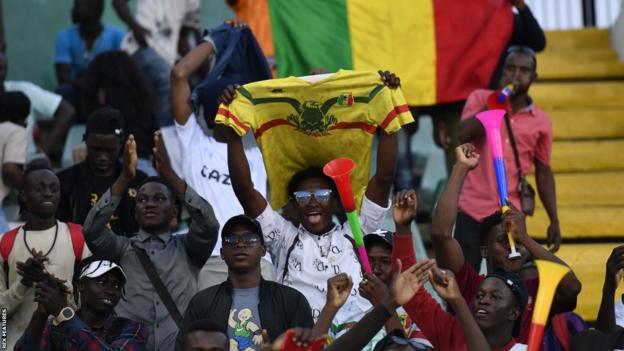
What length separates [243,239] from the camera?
9.20 metres

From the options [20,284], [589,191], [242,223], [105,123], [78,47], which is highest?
[78,47]

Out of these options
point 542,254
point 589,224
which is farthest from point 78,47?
point 542,254

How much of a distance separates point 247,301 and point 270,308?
151 mm

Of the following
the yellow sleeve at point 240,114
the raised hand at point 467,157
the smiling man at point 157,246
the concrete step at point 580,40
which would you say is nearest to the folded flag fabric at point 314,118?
the yellow sleeve at point 240,114

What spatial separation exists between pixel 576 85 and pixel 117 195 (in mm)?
6047

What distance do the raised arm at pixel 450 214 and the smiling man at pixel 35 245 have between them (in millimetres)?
2262

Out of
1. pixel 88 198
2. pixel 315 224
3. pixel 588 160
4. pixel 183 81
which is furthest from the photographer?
pixel 588 160

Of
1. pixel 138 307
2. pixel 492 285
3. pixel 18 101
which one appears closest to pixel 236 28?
pixel 18 101

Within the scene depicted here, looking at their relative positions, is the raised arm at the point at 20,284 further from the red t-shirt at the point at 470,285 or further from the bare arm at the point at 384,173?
the red t-shirt at the point at 470,285

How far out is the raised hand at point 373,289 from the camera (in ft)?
28.1

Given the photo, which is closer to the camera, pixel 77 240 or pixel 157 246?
pixel 157 246

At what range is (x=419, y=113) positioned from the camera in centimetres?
1360

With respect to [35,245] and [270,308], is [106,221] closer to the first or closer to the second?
[35,245]

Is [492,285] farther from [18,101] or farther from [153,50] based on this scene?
[153,50]
